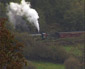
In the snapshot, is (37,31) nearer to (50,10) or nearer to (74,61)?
(50,10)

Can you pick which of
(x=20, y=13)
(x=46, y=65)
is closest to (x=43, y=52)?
(x=46, y=65)

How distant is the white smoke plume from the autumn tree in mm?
25303

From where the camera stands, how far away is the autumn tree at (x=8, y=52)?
1139 centimetres

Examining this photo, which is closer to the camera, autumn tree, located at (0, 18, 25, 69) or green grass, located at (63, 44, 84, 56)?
autumn tree, located at (0, 18, 25, 69)

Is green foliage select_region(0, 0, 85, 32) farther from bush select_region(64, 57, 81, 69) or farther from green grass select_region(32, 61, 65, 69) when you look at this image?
bush select_region(64, 57, 81, 69)

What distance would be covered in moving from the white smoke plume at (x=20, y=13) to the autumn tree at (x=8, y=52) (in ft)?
83.0

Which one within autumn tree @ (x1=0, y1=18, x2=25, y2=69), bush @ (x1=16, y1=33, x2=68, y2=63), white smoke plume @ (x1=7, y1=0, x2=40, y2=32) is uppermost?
white smoke plume @ (x1=7, y1=0, x2=40, y2=32)

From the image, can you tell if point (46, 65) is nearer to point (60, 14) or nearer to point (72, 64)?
point (72, 64)

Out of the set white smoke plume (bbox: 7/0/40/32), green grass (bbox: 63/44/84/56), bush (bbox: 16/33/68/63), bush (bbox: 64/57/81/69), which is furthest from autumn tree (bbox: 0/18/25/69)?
white smoke plume (bbox: 7/0/40/32)

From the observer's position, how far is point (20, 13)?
37.4 meters

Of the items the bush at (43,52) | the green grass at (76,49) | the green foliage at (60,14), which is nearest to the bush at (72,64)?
the green grass at (76,49)

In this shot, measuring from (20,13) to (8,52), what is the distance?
25948 mm

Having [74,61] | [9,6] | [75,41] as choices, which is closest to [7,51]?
[74,61]

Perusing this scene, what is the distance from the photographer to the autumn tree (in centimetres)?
1139
